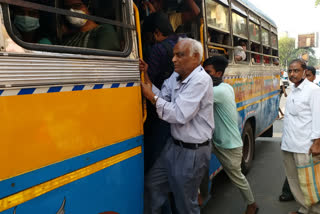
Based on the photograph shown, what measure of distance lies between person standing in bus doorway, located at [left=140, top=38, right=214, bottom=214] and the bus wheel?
2.88 meters

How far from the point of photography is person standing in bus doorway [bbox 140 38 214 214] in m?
2.14

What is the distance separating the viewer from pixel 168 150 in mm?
2402

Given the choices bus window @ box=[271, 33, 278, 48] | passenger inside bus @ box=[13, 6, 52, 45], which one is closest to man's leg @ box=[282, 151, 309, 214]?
passenger inside bus @ box=[13, 6, 52, 45]

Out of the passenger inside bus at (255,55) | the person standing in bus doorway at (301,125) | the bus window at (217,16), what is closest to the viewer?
the person standing in bus doorway at (301,125)

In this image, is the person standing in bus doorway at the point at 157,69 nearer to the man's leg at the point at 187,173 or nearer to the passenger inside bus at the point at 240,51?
the man's leg at the point at 187,173

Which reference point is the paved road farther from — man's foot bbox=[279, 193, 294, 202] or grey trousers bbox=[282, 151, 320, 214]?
grey trousers bbox=[282, 151, 320, 214]

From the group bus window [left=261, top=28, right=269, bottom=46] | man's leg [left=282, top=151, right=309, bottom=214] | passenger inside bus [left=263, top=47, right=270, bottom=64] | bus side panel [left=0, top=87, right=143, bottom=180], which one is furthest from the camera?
passenger inside bus [left=263, top=47, right=270, bottom=64]

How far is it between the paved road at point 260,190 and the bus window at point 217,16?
2.42m

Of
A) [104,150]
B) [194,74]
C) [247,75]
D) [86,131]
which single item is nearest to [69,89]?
[86,131]

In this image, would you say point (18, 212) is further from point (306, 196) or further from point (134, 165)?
point (306, 196)

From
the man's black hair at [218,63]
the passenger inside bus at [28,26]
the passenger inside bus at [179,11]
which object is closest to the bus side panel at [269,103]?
the man's black hair at [218,63]

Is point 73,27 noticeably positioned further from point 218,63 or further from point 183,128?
point 218,63

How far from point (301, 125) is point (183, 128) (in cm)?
171

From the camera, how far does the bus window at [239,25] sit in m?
4.37
